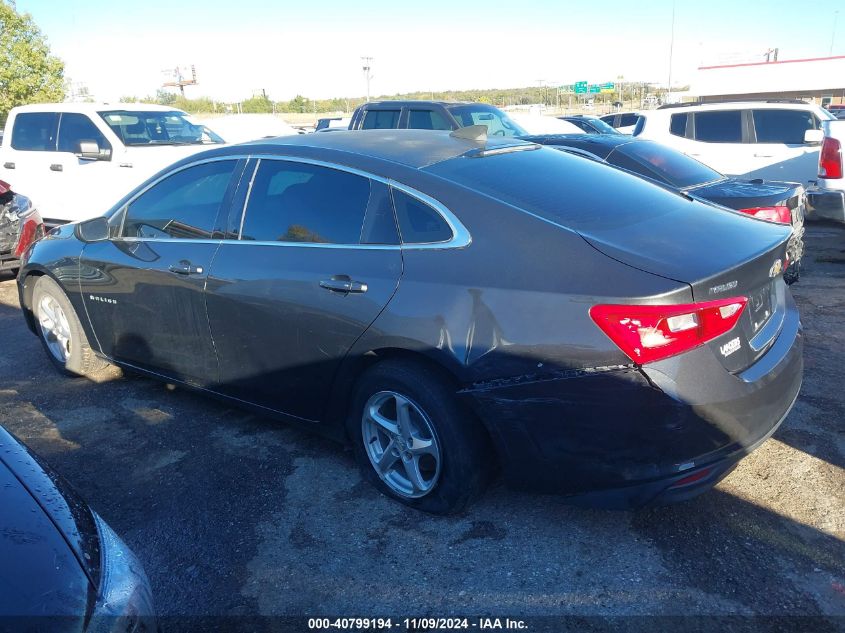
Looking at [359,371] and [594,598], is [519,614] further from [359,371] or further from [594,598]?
[359,371]

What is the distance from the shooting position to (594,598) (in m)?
2.69

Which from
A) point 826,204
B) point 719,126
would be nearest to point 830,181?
point 826,204

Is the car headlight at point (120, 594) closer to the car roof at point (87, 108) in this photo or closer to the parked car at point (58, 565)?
the parked car at point (58, 565)

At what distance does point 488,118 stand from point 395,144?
7.59m

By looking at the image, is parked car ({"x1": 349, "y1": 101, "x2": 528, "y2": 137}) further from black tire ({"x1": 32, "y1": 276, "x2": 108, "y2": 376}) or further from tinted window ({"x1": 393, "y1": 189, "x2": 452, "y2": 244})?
tinted window ({"x1": 393, "y1": 189, "x2": 452, "y2": 244})

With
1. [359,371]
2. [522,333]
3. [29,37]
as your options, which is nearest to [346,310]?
[359,371]

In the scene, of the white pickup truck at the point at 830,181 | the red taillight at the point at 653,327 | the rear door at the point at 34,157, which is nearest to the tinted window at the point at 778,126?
the white pickup truck at the point at 830,181

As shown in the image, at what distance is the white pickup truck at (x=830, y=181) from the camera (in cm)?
798

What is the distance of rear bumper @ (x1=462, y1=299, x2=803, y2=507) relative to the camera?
8.50 feet

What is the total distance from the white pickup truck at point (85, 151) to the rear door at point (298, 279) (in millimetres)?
6570

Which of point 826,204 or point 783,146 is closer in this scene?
point 826,204

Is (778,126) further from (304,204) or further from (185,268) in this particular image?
(185,268)

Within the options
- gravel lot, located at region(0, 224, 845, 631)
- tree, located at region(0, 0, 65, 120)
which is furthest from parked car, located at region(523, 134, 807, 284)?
tree, located at region(0, 0, 65, 120)

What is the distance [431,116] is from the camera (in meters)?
10.6
